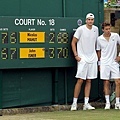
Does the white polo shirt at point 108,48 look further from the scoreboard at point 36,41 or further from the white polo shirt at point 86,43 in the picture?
the scoreboard at point 36,41

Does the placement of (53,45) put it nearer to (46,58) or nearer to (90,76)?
(46,58)

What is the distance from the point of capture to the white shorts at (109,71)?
40.6 ft

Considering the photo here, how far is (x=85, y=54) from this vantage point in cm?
1223

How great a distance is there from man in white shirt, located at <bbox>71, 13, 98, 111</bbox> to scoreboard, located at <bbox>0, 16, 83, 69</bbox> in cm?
28

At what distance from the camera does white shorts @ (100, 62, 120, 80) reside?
40.6 ft

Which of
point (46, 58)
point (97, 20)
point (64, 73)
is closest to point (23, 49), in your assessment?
point (46, 58)

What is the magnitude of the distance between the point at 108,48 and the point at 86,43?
20.7 inches

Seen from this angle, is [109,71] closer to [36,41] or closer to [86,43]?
[86,43]

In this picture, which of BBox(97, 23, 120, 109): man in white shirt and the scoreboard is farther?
BBox(97, 23, 120, 109): man in white shirt

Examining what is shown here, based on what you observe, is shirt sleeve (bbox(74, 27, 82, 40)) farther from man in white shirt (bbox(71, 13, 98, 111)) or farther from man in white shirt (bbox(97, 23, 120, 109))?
man in white shirt (bbox(97, 23, 120, 109))

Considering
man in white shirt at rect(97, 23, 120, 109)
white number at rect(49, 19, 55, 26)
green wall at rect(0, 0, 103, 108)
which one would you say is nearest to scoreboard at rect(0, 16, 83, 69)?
white number at rect(49, 19, 55, 26)

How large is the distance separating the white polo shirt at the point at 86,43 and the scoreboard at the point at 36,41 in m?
0.29

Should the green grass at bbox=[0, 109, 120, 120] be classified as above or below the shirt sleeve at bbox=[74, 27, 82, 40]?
below

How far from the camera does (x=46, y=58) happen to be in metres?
12.0
